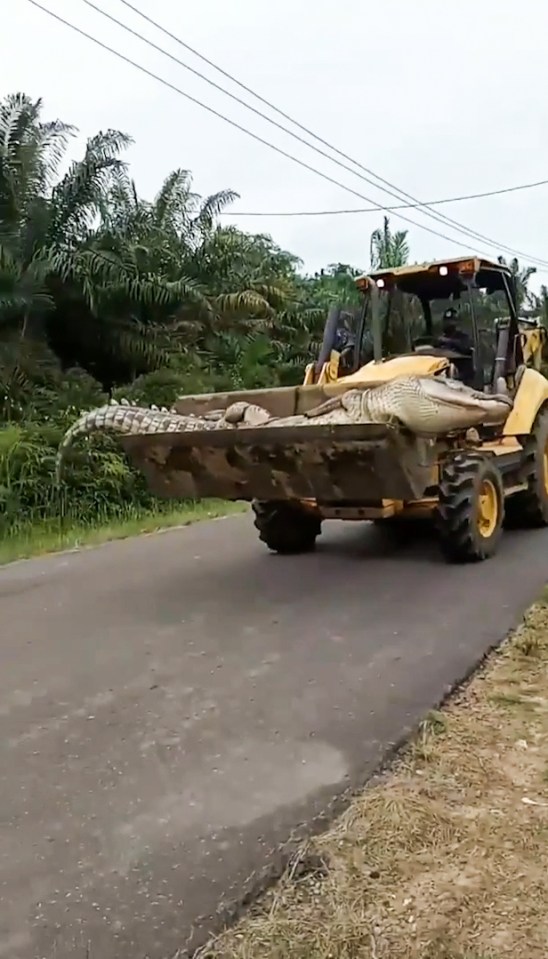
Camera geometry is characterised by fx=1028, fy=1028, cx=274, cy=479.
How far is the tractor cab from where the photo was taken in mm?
8797

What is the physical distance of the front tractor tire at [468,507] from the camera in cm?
744

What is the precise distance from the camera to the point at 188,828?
3432 millimetres

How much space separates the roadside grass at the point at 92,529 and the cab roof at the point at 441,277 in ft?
11.7

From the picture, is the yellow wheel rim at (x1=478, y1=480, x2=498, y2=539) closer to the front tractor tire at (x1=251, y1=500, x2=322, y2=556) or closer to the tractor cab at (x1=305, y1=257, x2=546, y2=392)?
the tractor cab at (x1=305, y1=257, x2=546, y2=392)

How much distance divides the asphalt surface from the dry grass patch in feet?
0.53

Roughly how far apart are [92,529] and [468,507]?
17.2 ft

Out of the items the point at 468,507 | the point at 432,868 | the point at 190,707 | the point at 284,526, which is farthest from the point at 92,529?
the point at 432,868

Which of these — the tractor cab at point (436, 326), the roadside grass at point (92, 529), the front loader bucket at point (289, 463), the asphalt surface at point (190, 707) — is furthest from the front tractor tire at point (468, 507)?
the roadside grass at point (92, 529)

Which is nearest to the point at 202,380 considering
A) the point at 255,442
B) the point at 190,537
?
the point at 190,537

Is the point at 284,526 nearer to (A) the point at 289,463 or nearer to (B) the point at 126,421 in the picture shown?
(A) the point at 289,463

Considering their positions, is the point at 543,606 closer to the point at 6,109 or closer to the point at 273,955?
the point at 273,955

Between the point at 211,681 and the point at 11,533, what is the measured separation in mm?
6664

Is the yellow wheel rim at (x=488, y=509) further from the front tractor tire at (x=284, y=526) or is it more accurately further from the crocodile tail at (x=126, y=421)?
the crocodile tail at (x=126, y=421)

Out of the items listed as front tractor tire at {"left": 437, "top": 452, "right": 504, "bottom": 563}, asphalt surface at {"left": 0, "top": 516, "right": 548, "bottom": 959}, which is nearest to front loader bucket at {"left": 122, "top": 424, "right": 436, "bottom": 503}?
front tractor tire at {"left": 437, "top": 452, "right": 504, "bottom": 563}
